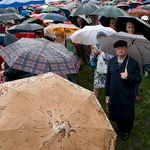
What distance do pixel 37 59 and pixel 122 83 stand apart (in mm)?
1368

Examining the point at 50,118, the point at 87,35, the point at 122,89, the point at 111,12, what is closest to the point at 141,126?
the point at 122,89

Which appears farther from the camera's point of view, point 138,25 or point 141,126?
point 141,126

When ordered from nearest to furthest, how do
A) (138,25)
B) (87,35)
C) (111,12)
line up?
(138,25)
(87,35)
(111,12)

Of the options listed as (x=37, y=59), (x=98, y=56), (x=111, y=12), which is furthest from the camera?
(x=111, y=12)

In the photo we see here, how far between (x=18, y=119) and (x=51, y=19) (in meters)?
5.71

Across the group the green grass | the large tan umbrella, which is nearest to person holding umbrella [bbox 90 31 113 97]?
the green grass

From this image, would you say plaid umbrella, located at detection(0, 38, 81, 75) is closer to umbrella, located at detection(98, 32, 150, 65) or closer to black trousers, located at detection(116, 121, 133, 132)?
umbrella, located at detection(98, 32, 150, 65)

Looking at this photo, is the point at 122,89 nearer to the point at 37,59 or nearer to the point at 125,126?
the point at 125,126

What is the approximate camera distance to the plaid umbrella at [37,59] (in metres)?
2.20

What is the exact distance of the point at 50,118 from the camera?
1.18 m

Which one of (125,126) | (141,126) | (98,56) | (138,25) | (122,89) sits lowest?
(141,126)

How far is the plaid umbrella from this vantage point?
2195mm

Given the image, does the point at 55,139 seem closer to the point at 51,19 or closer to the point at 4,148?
the point at 4,148

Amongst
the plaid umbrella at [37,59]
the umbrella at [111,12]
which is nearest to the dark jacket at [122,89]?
the plaid umbrella at [37,59]
